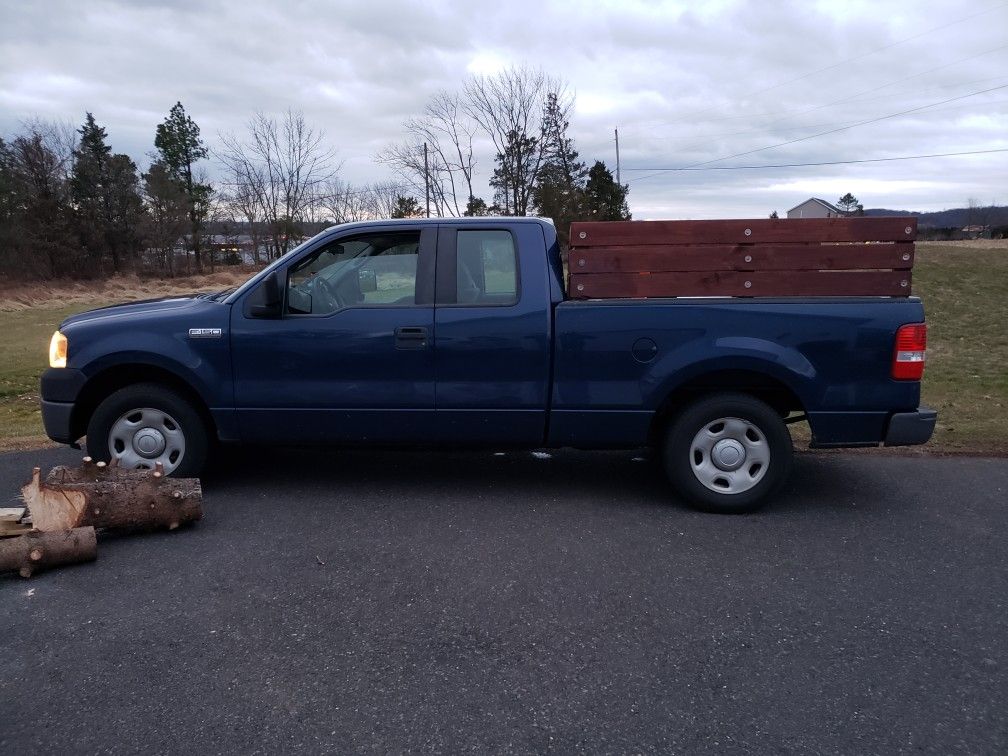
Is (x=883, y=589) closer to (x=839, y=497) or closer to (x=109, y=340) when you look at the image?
(x=839, y=497)

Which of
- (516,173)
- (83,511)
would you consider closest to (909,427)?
(83,511)

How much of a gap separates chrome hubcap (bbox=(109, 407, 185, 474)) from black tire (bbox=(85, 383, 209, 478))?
0.03 meters

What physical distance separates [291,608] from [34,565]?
1477 millimetres

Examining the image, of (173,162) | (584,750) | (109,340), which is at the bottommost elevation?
(584,750)

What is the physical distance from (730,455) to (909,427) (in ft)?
3.62

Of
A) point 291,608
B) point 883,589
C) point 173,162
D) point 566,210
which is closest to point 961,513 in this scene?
point 883,589

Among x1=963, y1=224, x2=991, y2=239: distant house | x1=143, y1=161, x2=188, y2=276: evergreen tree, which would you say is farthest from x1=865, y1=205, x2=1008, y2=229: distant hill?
x1=143, y1=161, x2=188, y2=276: evergreen tree

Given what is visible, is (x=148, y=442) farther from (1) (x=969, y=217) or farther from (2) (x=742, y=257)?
(1) (x=969, y=217)

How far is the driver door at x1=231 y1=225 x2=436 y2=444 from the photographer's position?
526cm

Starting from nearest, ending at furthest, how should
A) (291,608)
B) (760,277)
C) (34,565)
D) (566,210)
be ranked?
(291,608)
(34,565)
(760,277)
(566,210)

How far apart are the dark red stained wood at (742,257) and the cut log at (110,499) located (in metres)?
2.80

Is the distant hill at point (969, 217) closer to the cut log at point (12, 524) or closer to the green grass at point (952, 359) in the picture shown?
the green grass at point (952, 359)

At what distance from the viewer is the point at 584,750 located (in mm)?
2736

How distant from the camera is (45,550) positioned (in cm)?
419
